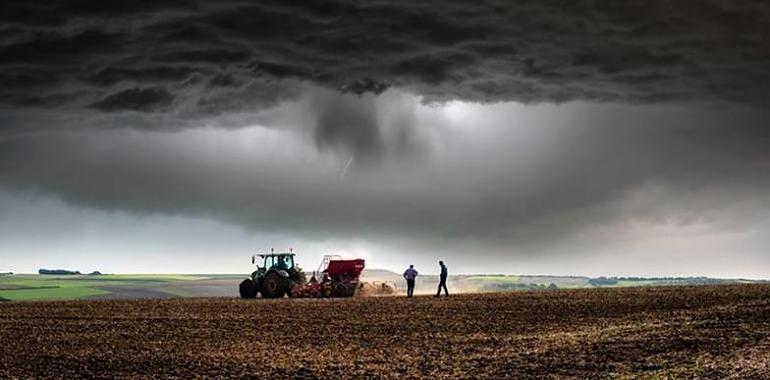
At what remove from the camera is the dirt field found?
945 inches

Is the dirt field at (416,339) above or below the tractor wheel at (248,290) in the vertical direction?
below

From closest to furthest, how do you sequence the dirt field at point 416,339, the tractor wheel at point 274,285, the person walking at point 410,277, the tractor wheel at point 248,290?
the dirt field at point 416,339
the person walking at point 410,277
the tractor wheel at point 274,285
the tractor wheel at point 248,290

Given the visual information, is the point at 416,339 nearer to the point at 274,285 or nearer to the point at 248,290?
the point at 274,285

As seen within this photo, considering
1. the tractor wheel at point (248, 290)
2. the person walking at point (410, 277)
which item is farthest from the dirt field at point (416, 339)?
the tractor wheel at point (248, 290)

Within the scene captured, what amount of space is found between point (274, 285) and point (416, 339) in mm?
29328

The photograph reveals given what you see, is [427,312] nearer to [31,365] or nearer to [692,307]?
[692,307]

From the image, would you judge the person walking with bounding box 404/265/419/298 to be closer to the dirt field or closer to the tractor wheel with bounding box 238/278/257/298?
the dirt field

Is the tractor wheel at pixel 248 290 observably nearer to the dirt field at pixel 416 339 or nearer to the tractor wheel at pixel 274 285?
the tractor wheel at pixel 274 285

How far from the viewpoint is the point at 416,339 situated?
30.5 metres

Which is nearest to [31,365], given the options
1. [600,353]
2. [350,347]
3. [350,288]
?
[350,347]

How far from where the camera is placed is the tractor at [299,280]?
188 ft

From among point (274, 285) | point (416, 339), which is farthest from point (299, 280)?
point (416, 339)

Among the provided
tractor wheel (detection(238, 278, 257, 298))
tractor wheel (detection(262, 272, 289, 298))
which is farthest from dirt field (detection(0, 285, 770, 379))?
tractor wheel (detection(238, 278, 257, 298))

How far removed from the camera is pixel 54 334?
35312mm
